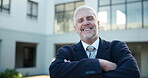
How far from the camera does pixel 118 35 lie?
1633 cm

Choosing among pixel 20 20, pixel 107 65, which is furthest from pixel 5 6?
pixel 107 65

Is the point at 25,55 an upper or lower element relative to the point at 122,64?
lower

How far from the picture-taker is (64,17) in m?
19.4

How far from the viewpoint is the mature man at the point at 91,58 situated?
5.96 feet

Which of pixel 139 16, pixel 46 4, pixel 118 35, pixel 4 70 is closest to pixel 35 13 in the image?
pixel 46 4

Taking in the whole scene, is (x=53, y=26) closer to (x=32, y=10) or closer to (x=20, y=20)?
(x=32, y=10)

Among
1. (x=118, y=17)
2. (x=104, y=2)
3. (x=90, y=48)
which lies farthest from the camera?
(x=104, y=2)

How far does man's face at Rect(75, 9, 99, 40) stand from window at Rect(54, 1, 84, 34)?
54.8ft

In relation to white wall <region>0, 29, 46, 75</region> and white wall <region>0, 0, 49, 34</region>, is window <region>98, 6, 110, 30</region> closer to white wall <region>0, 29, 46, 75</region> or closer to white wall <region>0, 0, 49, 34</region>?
white wall <region>0, 0, 49, 34</region>

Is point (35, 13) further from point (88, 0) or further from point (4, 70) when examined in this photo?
point (4, 70)

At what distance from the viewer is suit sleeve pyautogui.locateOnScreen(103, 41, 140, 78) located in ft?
5.93

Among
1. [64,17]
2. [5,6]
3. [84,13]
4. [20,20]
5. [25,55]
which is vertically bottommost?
[25,55]

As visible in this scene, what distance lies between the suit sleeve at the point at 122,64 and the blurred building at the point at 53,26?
14.0 meters

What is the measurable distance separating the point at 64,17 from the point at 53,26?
54.3 inches
